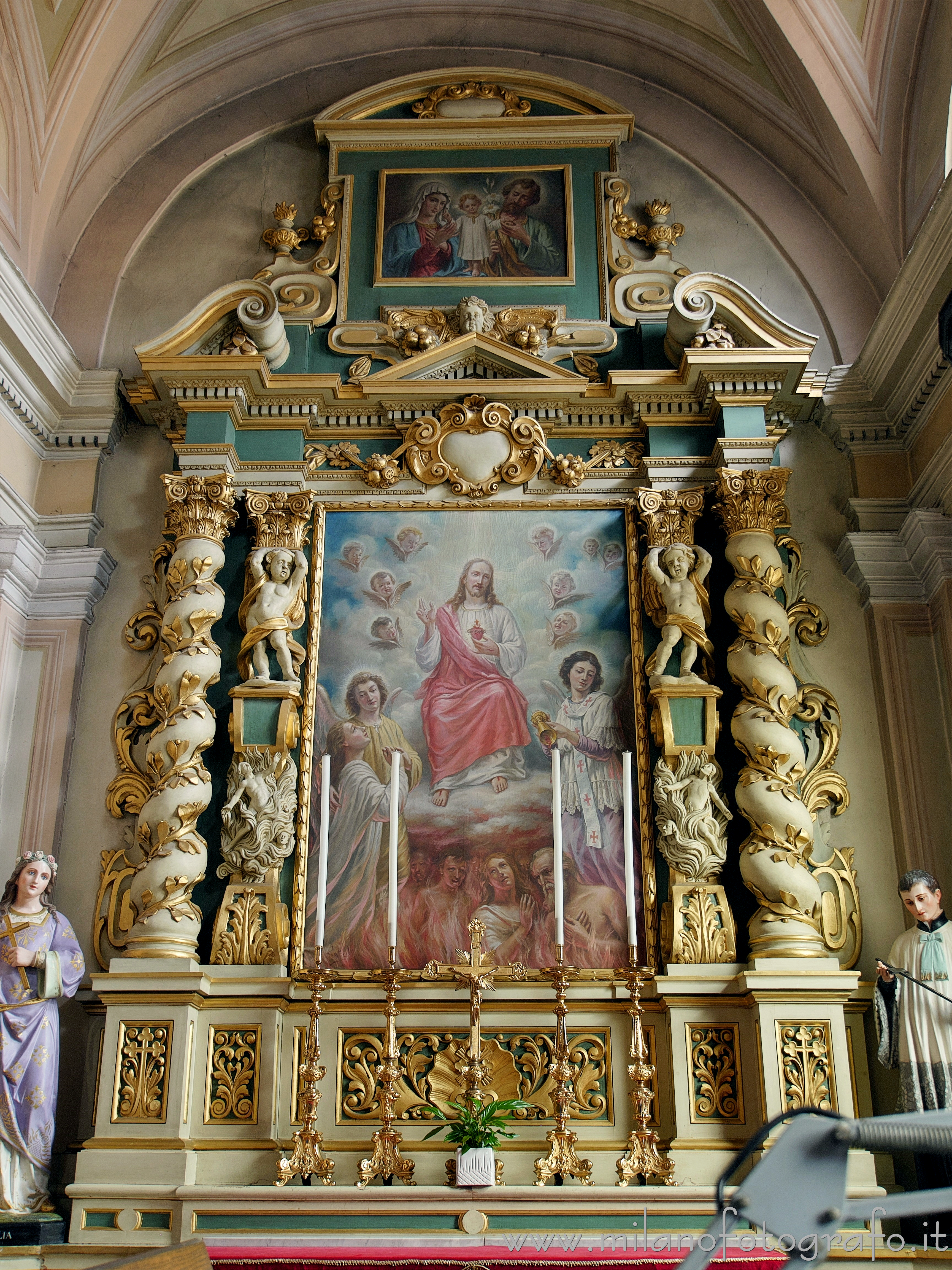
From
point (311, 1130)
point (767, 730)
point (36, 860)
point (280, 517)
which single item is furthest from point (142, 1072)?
point (767, 730)

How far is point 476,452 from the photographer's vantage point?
652 cm

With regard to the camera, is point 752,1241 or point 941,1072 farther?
point 941,1072

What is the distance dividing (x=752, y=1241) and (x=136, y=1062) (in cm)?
254

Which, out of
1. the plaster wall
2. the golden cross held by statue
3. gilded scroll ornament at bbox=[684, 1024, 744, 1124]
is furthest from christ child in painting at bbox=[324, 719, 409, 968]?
the plaster wall

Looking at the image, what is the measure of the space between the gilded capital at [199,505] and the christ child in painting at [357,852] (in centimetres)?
119

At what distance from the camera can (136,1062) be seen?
5.27 m

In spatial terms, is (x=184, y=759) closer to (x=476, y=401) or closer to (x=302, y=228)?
(x=476, y=401)

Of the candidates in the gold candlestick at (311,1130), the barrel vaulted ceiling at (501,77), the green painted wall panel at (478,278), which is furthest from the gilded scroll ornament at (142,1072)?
the green painted wall panel at (478,278)

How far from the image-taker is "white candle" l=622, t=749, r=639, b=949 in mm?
4973

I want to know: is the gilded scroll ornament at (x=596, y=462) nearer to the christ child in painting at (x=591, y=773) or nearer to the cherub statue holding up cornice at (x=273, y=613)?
the christ child in painting at (x=591, y=773)

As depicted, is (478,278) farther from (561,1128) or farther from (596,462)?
(561,1128)

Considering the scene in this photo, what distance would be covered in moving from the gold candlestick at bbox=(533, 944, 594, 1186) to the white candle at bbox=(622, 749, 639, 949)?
296 millimetres

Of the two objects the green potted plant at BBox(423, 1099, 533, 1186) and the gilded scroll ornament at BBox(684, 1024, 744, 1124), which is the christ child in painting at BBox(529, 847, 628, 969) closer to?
the gilded scroll ornament at BBox(684, 1024, 744, 1124)

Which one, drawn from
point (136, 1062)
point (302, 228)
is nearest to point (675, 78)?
point (302, 228)
